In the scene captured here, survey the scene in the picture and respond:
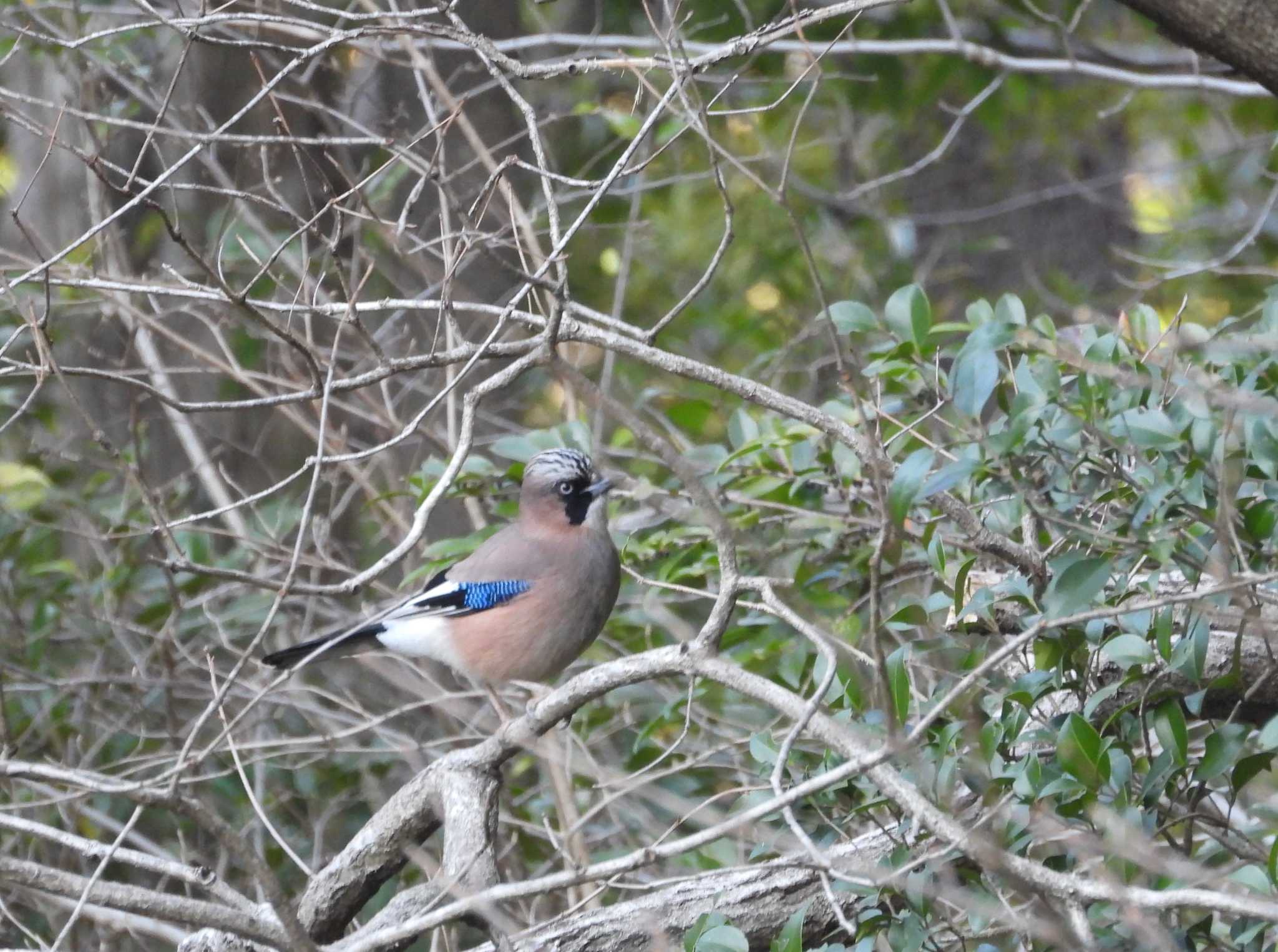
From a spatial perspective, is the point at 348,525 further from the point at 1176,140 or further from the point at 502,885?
the point at 1176,140

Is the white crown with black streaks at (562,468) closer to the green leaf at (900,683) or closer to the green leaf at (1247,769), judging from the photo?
the green leaf at (900,683)

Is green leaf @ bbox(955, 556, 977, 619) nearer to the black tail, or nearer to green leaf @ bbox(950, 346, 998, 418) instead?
green leaf @ bbox(950, 346, 998, 418)

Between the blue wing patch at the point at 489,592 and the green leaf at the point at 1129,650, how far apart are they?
2.49 meters

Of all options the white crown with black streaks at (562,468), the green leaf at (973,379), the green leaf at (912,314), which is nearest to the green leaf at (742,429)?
the white crown with black streaks at (562,468)

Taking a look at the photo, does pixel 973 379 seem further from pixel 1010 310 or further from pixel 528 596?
pixel 528 596

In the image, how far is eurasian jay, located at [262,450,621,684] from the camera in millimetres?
4719

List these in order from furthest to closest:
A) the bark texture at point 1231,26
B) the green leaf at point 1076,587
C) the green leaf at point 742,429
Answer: the green leaf at point 742,429 → the bark texture at point 1231,26 → the green leaf at point 1076,587

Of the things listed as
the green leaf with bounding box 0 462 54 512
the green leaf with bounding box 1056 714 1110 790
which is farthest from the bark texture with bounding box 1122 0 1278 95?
the green leaf with bounding box 0 462 54 512

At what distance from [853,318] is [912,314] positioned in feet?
0.53

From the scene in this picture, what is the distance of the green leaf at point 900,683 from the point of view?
8.96 feet

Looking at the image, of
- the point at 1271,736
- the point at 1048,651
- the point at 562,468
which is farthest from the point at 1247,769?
the point at 562,468

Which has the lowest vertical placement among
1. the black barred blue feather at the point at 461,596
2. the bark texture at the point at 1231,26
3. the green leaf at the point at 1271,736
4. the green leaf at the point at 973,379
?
the black barred blue feather at the point at 461,596

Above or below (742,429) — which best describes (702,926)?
below

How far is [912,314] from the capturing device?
10.2 feet
